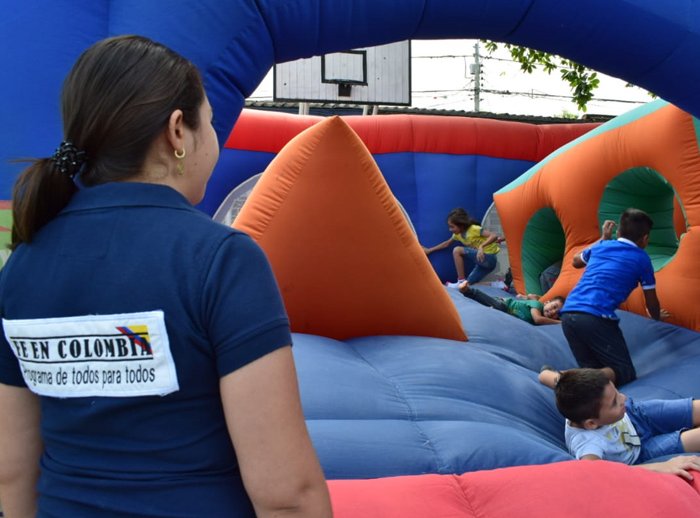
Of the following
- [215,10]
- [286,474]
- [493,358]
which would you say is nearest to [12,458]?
[286,474]

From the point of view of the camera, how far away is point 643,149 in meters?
3.90

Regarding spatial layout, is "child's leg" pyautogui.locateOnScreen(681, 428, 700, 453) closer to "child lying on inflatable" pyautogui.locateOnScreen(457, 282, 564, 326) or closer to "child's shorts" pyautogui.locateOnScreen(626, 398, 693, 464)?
"child's shorts" pyautogui.locateOnScreen(626, 398, 693, 464)

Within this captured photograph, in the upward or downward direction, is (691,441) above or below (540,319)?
above

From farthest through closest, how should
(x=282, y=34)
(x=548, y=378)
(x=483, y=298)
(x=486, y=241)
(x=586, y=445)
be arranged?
(x=486, y=241)
(x=483, y=298)
(x=548, y=378)
(x=282, y=34)
(x=586, y=445)

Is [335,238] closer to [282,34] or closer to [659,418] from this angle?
[282,34]

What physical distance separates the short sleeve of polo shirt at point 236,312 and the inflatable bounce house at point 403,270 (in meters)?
0.88

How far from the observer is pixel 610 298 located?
329cm

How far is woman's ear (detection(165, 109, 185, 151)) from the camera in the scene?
0.81m

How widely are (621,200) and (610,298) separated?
135 centimetres

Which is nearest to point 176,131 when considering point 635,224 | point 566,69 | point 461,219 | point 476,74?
point 635,224

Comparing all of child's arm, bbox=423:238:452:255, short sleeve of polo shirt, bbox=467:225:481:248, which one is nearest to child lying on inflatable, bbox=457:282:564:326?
short sleeve of polo shirt, bbox=467:225:481:248

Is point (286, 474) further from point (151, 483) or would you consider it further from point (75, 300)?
point (75, 300)

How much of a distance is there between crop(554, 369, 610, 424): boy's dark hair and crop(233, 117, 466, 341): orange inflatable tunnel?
0.90 metres

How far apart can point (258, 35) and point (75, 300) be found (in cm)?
159
